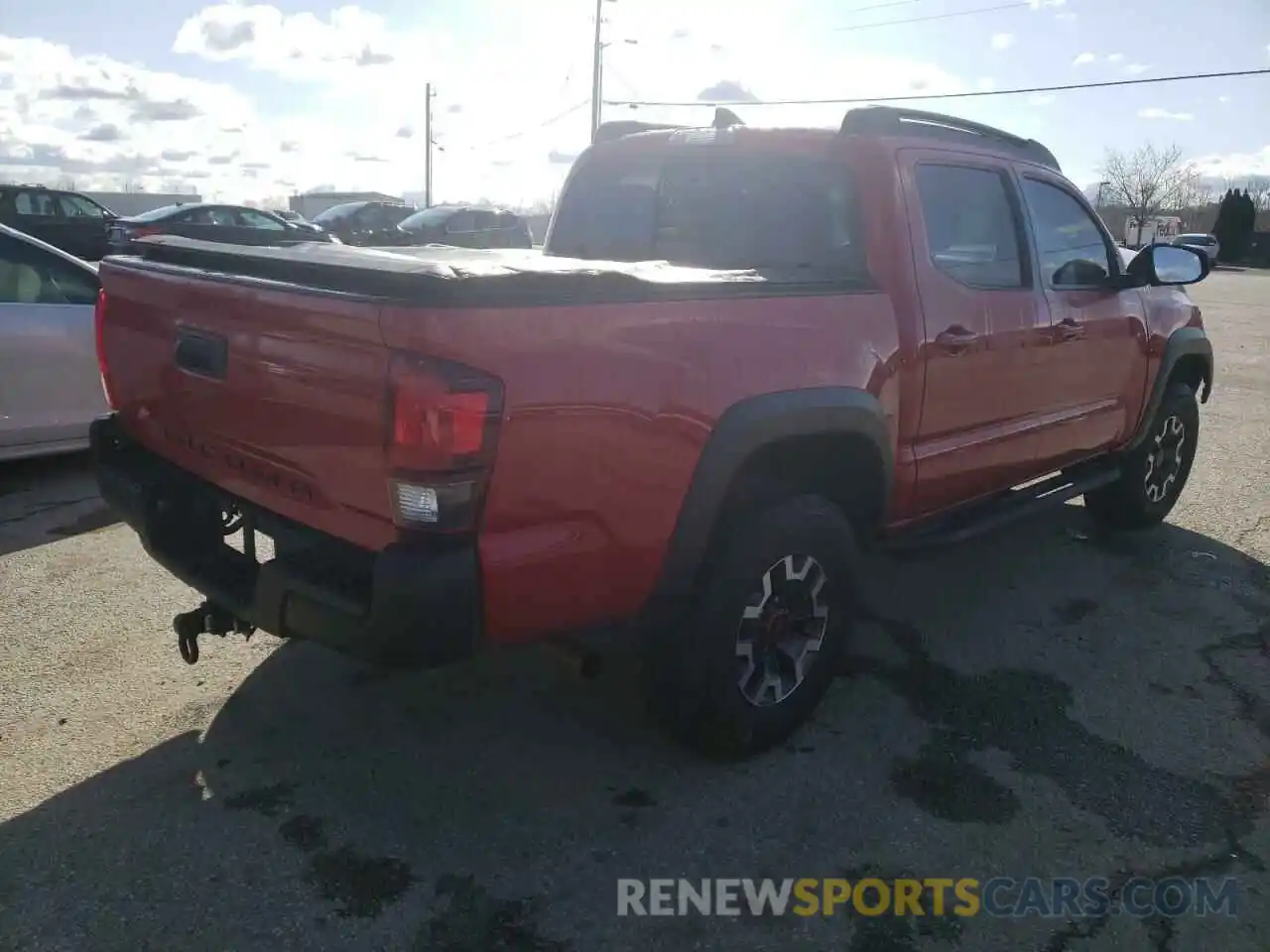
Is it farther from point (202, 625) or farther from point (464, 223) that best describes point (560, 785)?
point (464, 223)

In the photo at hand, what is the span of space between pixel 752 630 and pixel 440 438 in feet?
4.37

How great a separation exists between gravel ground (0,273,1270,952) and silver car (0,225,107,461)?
1.42m

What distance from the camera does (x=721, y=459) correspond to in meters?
2.84

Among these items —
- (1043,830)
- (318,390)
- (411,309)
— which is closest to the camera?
(411,309)

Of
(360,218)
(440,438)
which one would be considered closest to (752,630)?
(440,438)

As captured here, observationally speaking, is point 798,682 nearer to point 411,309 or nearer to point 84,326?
point 411,309

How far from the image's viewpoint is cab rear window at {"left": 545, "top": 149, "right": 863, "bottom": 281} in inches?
145

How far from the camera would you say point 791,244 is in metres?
3.76

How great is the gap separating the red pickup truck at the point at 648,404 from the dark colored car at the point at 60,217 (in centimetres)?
1538

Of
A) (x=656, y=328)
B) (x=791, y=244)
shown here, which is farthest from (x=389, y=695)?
(x=791, y=244)

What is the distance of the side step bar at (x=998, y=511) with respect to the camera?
12.9 ft

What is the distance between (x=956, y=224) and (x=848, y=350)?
102 centimetres

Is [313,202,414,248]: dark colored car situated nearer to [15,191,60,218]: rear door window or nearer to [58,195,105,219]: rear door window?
[58,195,105,219]: rear door window

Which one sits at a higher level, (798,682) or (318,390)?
(318,390)
